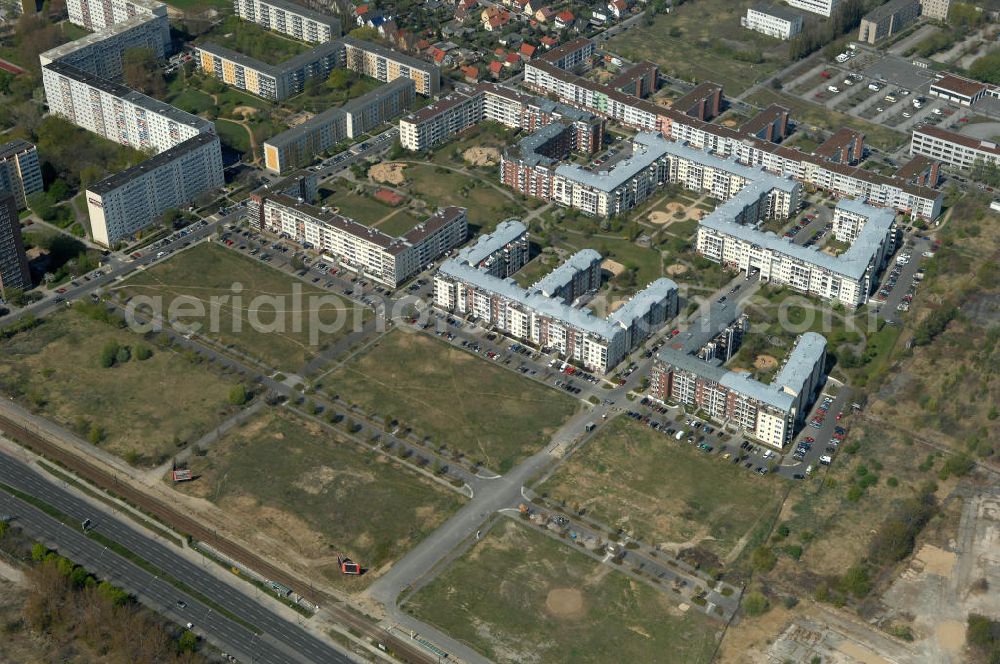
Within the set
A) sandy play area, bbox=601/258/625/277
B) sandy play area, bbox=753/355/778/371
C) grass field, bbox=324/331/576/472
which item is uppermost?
sandy play area, bbox=601/258/625/277

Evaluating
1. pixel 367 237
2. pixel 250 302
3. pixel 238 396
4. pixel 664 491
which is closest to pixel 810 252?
pixel 664 491

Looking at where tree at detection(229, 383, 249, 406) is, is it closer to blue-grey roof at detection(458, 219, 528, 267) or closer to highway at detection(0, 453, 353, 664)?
highway at detection(0, 453, 353, 664)

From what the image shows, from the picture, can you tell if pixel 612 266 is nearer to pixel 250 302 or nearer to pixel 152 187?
pixel 250 302

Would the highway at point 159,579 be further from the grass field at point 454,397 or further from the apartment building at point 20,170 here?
the apartment building at point 20,170

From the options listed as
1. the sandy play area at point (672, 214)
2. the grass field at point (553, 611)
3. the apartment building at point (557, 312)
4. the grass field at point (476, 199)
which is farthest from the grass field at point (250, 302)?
the sandy play area at point (672, 214)

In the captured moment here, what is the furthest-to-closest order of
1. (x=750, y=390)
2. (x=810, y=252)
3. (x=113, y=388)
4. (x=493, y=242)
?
(x=493, y=242), (x=810, y=252), (x=113, y=388), (x=750, y=390)

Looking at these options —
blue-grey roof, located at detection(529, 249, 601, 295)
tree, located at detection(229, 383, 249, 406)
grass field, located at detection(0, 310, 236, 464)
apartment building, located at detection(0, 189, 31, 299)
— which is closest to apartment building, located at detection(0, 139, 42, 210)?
apartment building, located at detection(0, 189, 31, 299)
